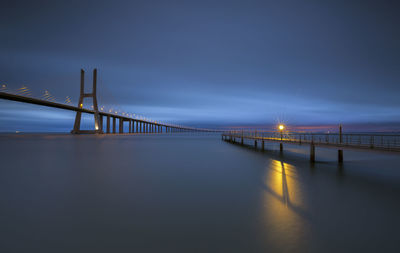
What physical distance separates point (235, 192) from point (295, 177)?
4.47 m

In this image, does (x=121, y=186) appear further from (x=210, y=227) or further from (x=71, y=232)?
(x=210, y=227)

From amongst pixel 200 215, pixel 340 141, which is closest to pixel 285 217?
pixel 200 215

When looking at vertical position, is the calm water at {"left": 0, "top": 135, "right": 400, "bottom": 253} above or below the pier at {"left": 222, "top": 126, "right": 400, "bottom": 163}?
below

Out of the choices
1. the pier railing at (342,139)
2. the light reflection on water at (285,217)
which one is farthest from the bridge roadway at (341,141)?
the light reflection on water at (285,217)

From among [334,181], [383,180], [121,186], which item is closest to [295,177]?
[334,181]

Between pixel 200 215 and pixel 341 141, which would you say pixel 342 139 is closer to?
pixel 341 141

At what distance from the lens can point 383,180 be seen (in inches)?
434

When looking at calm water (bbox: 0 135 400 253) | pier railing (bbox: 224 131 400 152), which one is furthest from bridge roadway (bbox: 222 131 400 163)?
calm water (bbox: 0 135 400 253)

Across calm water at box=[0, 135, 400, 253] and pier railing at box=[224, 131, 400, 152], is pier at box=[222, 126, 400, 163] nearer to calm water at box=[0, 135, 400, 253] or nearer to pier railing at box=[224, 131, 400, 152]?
pier railing at box=[224, 131, 400, 152]

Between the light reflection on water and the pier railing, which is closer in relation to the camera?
the light reflection on water

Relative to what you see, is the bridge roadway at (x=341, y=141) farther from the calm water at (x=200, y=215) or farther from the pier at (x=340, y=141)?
the calm water at (x=200, y=215)

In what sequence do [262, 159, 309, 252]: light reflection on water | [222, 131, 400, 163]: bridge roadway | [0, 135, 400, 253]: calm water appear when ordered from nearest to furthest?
[0, 135, 400, 253]: calm water → [262, 159, 309, 252]: light reflection on water → [222, 131, 400, 163]: bridge roadway

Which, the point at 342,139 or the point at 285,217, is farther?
the point at 342,139

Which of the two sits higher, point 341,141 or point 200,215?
point 341,141
